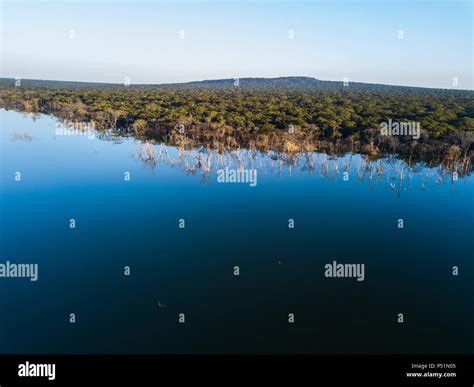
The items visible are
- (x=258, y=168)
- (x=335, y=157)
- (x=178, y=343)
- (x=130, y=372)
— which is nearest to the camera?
(x=130, y=372)

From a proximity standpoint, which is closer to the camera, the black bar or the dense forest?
the black bar

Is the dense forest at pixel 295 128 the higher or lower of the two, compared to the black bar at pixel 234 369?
higher

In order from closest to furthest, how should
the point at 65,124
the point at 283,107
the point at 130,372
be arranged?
the point at 130,372 < the point at 65,124 < the point at 283,107

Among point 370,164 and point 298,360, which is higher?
point 370,164

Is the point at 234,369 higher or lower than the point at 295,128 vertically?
lower

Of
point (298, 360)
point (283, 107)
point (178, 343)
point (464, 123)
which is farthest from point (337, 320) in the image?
point (283, 107)

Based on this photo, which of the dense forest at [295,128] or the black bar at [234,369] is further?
the dense forest at [295,128]

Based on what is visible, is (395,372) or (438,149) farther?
(438,149)

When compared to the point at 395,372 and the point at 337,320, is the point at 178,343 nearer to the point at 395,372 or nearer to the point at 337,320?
the point at 337,320

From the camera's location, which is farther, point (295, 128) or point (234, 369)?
point (295, 128)

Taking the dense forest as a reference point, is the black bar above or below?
below

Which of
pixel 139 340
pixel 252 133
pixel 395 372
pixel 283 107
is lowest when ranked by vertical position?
pixel 395 372
